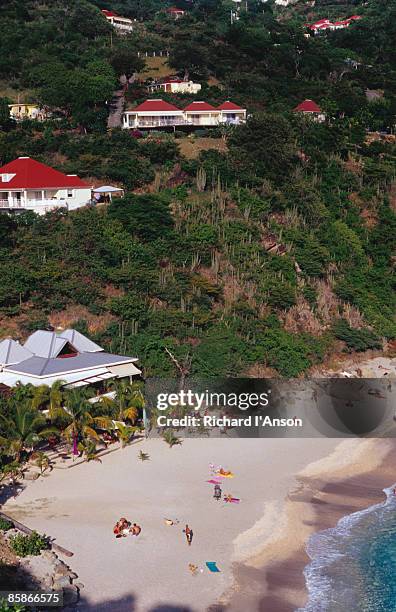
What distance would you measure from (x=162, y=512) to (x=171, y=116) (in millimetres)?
45883

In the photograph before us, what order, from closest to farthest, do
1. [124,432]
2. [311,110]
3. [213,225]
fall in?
[124,432], [213,225], [311,110]

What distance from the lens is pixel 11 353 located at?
36.2m

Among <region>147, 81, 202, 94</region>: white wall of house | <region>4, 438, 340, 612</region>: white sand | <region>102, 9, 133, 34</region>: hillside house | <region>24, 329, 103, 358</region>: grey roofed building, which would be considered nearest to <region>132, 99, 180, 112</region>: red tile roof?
<region>147, 81, 202, 94</region>: white wall of house

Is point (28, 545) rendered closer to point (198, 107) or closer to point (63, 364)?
point (63, 364)

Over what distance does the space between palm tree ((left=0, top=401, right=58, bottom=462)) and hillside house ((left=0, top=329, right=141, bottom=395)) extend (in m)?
3.80

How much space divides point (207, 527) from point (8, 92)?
5752 cm

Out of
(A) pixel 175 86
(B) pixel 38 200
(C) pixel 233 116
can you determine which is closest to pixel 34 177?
(B) pixel 38 200

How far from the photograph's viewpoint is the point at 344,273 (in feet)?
175

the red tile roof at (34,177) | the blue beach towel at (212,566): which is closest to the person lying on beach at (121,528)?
the blue beach towel at (212,566)

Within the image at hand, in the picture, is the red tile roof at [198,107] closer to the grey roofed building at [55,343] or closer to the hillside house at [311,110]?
the hillside house at [311,110]

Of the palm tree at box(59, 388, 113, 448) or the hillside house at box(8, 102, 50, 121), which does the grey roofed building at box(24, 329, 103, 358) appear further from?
the hillside house at box(8, 102, 50, 121)

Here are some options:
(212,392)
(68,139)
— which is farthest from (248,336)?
(68,139)

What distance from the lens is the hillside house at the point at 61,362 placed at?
34125 millimetres

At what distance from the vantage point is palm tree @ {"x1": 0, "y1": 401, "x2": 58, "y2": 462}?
2895 centimetres
